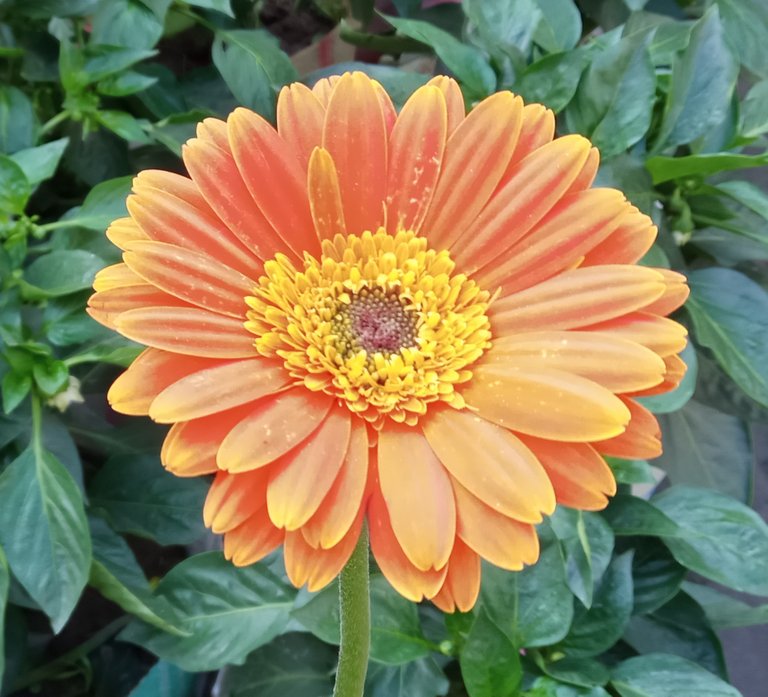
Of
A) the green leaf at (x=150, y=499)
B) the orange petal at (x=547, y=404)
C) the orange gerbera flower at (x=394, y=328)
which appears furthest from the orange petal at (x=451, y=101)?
the green leaf at (x=150, y=499)

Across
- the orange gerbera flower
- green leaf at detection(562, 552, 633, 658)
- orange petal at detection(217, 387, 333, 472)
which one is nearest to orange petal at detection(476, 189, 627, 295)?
the orange gerbera flower

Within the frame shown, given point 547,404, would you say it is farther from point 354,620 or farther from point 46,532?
point 46,532

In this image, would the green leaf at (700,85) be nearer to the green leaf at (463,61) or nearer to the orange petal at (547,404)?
the green leaf at (463,61)

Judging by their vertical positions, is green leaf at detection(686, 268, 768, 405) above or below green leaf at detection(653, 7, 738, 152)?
below

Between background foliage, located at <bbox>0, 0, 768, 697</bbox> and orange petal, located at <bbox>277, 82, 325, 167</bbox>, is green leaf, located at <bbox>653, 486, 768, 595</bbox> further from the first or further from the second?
orange petal, located at <bbox>277, 82, 325, 167</bbox>

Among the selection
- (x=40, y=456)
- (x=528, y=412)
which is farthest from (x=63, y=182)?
(x=528, y=412)

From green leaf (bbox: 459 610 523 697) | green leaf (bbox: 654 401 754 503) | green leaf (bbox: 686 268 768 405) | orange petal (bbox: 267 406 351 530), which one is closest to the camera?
orange petal (bbox: 267 406 351 530)
